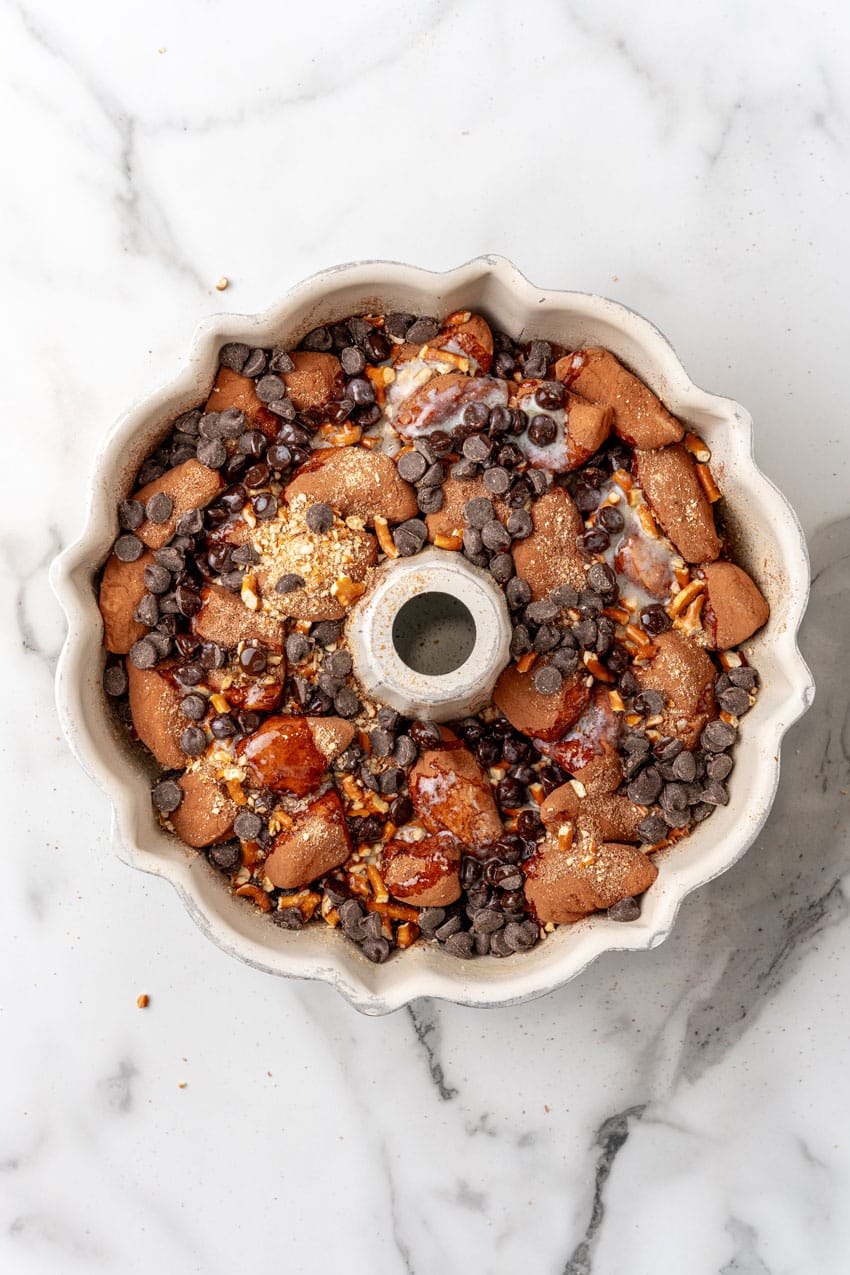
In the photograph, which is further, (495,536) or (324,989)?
(324,989)

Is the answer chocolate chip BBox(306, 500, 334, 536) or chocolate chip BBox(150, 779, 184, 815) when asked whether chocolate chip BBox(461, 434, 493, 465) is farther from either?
chocolate chip BBox(150, 779, 184, 815)

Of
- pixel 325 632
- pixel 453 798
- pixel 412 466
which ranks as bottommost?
pixel 453 798

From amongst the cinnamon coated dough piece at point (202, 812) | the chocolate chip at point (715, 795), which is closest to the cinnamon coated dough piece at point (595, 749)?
the chocolate chip at point (715, 795)

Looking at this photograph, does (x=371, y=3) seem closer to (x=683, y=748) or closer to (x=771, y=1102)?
(x=683, y=748)

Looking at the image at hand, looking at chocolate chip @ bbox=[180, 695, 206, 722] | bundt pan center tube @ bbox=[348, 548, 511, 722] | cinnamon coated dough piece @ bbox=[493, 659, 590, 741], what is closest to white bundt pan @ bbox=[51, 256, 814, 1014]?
chocolate chip @ bbox=[180, 695, 206, 722]

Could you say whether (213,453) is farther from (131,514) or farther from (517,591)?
(517,591)

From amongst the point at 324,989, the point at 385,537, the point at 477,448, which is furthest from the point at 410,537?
the point at 324,989
